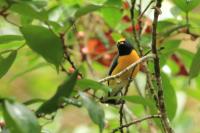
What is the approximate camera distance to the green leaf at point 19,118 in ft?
1.98

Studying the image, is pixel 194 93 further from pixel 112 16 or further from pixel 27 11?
pixel 27 11

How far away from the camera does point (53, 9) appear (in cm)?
124

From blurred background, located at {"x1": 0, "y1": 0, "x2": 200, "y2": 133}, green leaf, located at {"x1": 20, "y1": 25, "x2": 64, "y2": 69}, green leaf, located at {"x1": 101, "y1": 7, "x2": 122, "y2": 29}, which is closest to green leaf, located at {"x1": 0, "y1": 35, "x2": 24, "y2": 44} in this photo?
blurred background, located at {"x1": 0, "y1": 0, "x2": 200, "y2": 133}

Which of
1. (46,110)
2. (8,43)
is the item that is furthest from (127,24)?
(46,110)

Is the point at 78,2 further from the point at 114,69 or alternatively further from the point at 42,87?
the point at 42,87

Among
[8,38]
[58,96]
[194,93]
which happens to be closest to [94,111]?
[58,96]

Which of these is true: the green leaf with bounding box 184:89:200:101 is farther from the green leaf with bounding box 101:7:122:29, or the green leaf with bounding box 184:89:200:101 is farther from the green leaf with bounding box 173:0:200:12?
the green leaf with bounding box 173:0:200:12

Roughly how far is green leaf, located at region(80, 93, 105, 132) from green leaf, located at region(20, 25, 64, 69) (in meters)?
0.09

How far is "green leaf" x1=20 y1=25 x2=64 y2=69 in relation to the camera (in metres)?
0.72

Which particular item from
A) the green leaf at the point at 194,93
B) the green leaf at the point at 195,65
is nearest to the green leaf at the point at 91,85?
the green leaf at the point at 195,65

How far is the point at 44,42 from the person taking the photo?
71 centimetres

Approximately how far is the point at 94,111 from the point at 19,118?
9 centimetres

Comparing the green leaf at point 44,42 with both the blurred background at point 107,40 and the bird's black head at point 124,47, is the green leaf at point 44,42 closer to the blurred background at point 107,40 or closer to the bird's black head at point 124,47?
the blurred background at point 107,40

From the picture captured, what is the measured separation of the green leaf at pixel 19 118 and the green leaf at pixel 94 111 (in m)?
0.06
